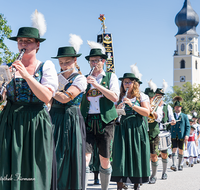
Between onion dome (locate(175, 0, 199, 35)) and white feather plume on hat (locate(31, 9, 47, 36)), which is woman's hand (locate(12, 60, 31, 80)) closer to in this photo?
white feather plume on hat (locate(31, 9, 47, 36))

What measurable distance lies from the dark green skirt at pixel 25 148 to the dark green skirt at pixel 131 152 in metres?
3.35

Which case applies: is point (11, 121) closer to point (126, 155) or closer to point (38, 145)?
point (38, 145)

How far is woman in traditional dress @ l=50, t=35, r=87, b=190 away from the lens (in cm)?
511

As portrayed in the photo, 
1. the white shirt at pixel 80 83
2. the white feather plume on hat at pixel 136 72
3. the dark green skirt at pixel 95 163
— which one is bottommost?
the dark green skirt at pixel 95 163

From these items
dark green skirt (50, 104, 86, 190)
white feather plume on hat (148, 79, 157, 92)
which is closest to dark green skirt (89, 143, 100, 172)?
white feather plume on hat (148, 79, 157, 92)

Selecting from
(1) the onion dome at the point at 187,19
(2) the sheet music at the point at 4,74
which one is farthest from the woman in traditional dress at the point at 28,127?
(1) the onion dome at the point at 187,19

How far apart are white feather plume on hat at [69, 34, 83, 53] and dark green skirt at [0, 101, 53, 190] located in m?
2.04

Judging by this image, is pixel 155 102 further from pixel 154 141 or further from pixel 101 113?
pixel 101 113

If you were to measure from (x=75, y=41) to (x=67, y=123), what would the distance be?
1.34 m

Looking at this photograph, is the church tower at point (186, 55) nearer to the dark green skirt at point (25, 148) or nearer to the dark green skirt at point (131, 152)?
the dark green skirt at point (131, 152)

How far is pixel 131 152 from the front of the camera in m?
7.16

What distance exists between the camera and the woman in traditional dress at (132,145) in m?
7.11

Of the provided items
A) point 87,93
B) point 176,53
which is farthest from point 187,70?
point 87,93

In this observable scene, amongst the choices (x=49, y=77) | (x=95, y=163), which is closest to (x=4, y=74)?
(x=49, y=77)
